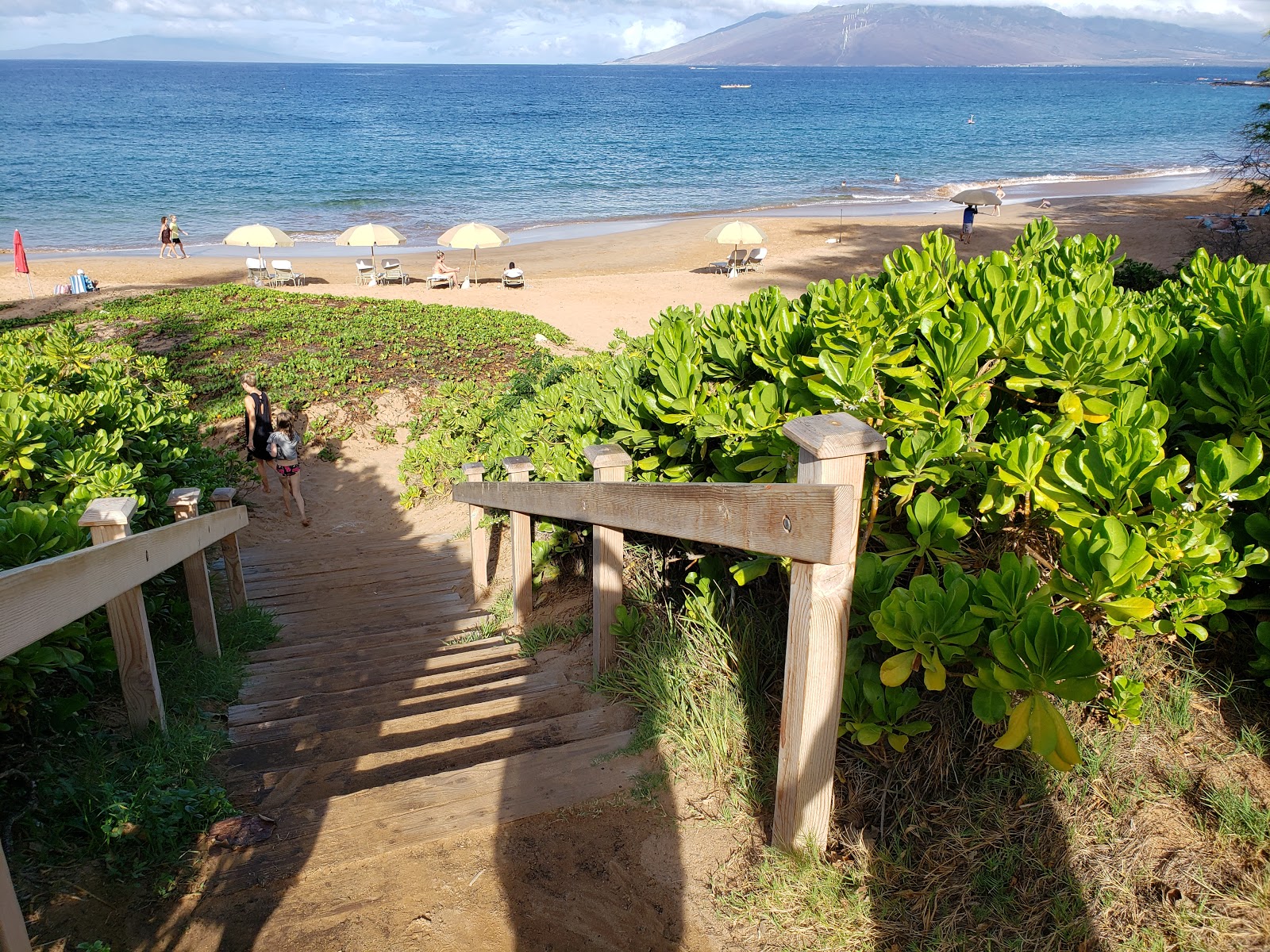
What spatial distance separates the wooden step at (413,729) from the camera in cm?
351

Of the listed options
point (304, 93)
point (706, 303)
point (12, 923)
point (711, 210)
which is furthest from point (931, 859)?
point (304, 93)

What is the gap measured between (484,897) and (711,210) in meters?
35.1

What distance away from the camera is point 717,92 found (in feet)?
390

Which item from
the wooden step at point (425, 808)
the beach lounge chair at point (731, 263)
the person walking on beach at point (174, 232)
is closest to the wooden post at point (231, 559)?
the wooden step at point (425, 808)

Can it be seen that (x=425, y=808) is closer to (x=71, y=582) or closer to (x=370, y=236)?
(x=71, y=582)

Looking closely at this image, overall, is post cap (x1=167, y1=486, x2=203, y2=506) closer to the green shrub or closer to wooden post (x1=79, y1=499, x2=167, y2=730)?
the green shrub

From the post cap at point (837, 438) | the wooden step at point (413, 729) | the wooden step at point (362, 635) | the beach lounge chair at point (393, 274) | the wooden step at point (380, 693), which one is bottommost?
the wooden step at point (362, 635)

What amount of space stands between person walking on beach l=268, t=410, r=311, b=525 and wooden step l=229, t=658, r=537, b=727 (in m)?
4.94

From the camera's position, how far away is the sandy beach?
16781 millimetres

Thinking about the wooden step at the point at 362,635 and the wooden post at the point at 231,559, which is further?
the wooden post at the point at 231,559

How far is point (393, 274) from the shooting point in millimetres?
20750

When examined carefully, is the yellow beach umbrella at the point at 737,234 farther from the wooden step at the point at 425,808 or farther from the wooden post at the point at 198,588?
the wooden step at the point at 425,808

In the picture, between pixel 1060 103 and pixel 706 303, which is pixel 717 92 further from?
pixel 706 303

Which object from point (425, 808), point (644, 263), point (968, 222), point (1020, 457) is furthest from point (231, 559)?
point (968, 222)
